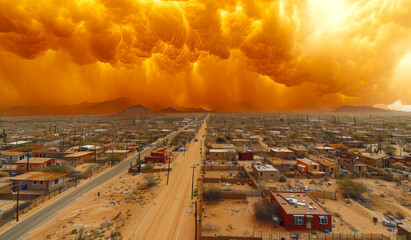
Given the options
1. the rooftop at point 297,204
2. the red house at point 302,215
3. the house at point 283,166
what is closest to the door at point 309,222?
the red house at point 302,215

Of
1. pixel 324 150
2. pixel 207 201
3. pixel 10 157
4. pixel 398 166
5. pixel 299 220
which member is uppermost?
pixel 324 150

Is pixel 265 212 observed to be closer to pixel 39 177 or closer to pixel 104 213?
pixel 104 213

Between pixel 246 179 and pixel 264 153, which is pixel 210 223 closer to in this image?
pixel 246 179

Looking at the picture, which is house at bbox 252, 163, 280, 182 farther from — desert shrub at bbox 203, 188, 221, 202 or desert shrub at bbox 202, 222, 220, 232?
desert shrub at bbox 202, 222, 220, 232

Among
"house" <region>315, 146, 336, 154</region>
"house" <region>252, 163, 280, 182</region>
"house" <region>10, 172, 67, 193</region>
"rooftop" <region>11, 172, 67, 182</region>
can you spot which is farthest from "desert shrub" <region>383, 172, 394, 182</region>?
"rooftop" <region>11, 172, 67, 182</region>

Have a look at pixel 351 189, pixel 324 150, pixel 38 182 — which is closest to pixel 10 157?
pixel 38 182

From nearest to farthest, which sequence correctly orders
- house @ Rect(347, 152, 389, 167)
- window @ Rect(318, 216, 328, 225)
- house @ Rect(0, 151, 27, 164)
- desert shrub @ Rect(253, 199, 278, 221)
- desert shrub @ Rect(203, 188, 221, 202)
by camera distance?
window @ Rect(318, 216, 328, 225)
desert shrub @ Rect(253, 199, 278, 221)
desert shrub @ Rect(203, 188, 221, 202)
house @ Rect(347, 152, 389, 167)
house @ Rect(0, 151, 27, 164)

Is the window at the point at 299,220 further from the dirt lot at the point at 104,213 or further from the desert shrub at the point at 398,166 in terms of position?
the desert shrub at the point at 398,166

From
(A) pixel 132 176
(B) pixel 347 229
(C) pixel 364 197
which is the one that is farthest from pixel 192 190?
(C) pixel 364 197
